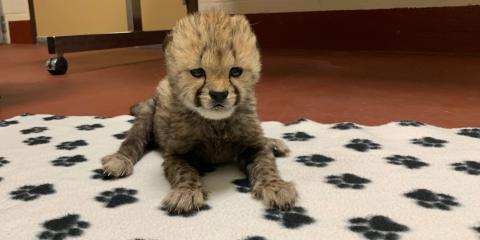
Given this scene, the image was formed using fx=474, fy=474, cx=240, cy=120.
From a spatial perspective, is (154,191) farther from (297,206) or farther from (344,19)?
(344,19)

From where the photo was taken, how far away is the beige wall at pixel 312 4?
314 centimetres

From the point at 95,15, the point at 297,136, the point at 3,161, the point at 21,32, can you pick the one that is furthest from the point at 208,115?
the point at 21,32

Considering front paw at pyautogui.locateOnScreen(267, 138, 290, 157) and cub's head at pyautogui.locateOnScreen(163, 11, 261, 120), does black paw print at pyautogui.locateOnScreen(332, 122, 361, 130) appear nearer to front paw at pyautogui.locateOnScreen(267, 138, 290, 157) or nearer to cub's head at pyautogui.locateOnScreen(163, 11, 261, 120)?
front paw at pyautogui.locateOnScreen(267, 138, 290, 157)

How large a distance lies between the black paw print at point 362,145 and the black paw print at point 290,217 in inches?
17.0

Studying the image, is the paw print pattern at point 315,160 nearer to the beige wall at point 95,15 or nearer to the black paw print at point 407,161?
the black paw print at point 407,161

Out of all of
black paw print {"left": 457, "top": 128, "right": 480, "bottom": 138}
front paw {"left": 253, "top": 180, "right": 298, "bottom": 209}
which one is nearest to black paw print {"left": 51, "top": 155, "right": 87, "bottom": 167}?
front paw {"left": 253, "top": 180, "right": 298, "bottom": 209}

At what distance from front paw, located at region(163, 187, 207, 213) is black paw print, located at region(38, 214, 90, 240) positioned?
154 mm

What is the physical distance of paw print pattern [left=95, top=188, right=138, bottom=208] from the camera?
95cm

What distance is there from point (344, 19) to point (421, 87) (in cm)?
139

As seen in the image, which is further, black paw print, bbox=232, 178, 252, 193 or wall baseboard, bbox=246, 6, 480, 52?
wall baseboard, bbox=246, 6, 480, 52

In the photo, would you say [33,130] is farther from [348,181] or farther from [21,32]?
[21,32]

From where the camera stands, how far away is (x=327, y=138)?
139 cm

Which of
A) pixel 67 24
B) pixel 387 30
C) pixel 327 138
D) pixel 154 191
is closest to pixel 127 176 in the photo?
pixel 154 191

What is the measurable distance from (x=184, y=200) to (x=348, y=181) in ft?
1.23
